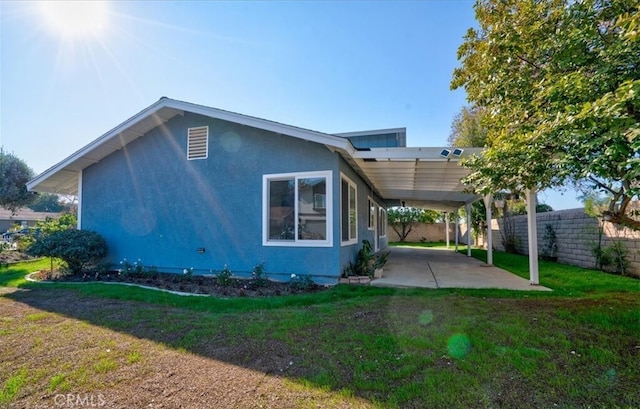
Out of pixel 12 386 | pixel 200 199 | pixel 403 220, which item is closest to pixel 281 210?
pixel 200 199

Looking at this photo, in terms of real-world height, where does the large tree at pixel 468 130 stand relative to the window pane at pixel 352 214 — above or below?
above

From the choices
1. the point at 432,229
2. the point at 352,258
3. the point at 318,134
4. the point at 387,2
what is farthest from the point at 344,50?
the point at 432,229

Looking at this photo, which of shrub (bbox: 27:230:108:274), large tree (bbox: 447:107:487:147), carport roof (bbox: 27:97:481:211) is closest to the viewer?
carport roof (bbox: 27:97:481:211)

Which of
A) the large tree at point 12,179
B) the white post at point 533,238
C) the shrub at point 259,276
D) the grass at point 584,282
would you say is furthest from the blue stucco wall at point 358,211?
the large tree at point 12,179

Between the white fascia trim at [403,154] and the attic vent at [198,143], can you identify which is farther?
the attic vent at [198,143]

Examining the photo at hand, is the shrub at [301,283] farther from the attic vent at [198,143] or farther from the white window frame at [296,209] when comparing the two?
the attic vent at [198,143]

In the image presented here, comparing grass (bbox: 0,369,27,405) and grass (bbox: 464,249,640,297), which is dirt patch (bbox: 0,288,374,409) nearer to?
grass (bbox: 0,369,27,405)

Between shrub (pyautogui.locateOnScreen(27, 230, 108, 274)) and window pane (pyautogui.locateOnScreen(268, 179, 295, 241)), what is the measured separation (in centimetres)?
520

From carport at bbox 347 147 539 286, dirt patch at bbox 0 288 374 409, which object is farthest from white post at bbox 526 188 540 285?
dirt patch at bbox 0 288 374 409

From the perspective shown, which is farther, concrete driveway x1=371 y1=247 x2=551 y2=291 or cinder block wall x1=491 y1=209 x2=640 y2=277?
cinder block wall x1=491 y1=209 x2=640 y2=277

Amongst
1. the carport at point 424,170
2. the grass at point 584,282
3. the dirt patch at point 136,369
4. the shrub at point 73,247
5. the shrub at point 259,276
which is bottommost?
the dirt patch at point 136,369

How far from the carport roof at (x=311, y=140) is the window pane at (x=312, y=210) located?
97 centimetres

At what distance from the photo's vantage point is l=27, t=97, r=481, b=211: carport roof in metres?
6.92

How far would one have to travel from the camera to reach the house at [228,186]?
742 centimetres
